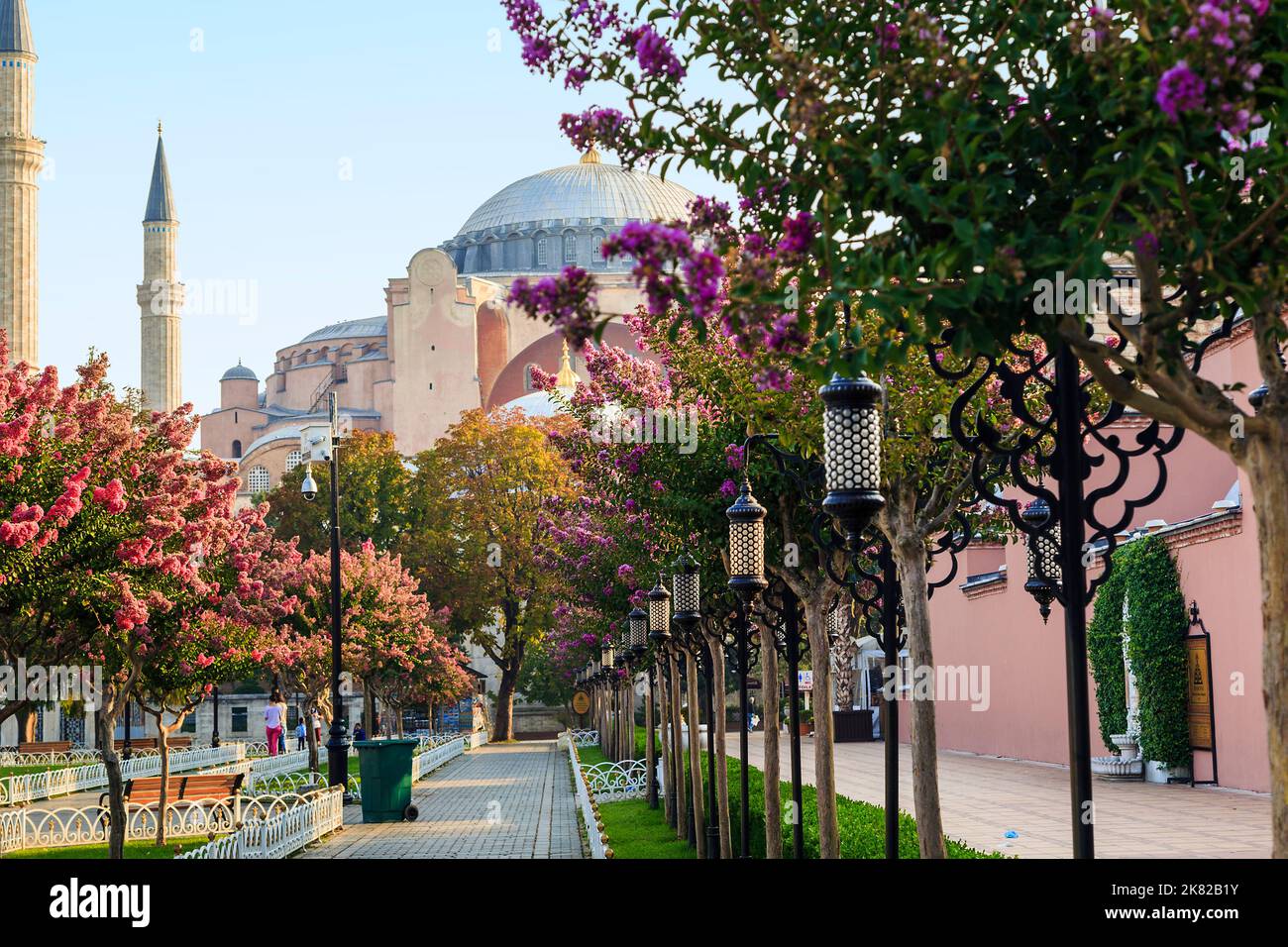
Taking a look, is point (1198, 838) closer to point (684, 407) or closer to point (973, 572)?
point (684, 407)

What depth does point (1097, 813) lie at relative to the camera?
1727cm

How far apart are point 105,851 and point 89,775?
1457 centimetres

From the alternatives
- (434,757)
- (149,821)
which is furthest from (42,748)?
(149,821)

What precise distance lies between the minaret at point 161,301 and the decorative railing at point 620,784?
4854 cm

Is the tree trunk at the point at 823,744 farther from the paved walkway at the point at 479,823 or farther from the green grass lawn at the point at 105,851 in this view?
the green grass lawn at the point at 105,851

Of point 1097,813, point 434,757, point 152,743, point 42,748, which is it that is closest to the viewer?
point 1097,813

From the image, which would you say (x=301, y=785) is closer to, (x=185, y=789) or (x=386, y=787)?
(x=386, y=787)

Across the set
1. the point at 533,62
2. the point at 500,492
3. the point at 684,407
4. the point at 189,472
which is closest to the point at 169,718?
the point at 500,492

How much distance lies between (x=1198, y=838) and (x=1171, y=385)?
10589 mm

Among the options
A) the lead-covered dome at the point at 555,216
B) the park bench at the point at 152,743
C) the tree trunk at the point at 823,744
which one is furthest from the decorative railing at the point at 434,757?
the lead-covered dome at the point at 555,216

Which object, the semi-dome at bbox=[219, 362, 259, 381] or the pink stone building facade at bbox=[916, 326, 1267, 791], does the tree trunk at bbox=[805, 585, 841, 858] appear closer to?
the pink stone building facade at bbox=[916, 326, 1267, 791]

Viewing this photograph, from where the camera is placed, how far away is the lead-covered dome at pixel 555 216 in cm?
10450

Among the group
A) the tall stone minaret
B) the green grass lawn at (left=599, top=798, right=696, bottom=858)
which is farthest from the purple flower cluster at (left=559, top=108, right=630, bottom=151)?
the tall stone minaret

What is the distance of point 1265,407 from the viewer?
16.0ft
